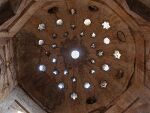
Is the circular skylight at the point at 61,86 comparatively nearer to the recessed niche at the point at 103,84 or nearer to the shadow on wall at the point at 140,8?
the recessed niche at the point at 103,84

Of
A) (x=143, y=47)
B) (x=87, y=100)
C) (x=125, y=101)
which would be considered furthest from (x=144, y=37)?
(x=87, y=100)

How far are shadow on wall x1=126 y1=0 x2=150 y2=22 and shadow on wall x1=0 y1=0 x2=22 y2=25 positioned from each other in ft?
8.37

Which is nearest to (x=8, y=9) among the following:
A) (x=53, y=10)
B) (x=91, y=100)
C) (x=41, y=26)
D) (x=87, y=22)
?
(x=53, y=10)

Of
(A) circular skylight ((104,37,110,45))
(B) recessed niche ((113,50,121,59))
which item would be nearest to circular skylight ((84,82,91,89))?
(B) recessed niche ((113,50,121,59))

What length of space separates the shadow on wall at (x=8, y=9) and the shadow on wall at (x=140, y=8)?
255cm

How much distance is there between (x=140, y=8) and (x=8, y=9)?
119 inches

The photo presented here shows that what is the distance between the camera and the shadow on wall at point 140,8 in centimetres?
1280

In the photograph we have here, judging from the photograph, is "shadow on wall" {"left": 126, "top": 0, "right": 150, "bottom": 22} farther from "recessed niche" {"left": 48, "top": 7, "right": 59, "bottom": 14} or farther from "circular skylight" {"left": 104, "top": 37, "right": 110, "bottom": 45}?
"circular skylight" {"left": 104, "top": 37, "right": 110, "bottom": 45}

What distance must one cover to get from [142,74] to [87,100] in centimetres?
223

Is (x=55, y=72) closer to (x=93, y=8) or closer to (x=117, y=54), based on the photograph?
(x=117, y=54)

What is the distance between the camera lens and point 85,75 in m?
16.5

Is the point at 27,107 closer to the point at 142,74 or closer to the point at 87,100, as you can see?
the point at 87,100

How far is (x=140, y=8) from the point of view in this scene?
12.9m

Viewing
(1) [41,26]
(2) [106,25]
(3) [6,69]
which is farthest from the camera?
(1) [41,26]
